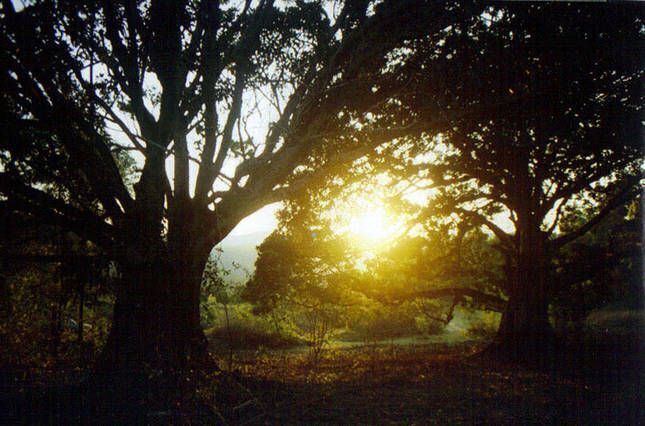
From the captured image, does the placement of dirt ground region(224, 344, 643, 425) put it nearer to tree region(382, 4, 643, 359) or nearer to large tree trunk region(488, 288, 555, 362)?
large tree trunk region(488, 288, 555, 362)

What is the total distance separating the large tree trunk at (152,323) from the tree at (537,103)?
7.81m

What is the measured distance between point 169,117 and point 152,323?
4.69 m

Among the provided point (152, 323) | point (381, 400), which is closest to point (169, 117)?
point (152, 323)

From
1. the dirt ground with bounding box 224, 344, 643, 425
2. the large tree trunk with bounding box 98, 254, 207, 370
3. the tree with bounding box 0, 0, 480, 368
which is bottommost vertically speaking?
the dirt ground with bounding box 224, 344, 643, 425

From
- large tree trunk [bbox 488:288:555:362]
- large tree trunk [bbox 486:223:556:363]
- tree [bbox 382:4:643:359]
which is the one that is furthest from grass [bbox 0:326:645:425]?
tree [bbox 382:4:643:359]

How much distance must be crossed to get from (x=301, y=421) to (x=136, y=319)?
4.25m

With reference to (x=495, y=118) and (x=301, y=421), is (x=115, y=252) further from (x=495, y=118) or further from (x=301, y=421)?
(x=495, y=118)

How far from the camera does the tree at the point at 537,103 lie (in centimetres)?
983

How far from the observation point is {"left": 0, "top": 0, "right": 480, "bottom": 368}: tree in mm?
7774

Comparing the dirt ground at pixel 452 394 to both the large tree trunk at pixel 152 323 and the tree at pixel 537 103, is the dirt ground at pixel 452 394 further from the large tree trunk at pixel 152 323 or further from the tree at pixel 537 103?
the tree at pixel 537 103

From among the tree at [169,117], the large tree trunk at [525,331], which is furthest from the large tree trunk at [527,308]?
the tree at [169,117]

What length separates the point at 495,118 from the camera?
11172 millimetres

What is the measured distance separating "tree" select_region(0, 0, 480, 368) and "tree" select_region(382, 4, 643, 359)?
120cm

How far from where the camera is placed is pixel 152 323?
27.9 ft
